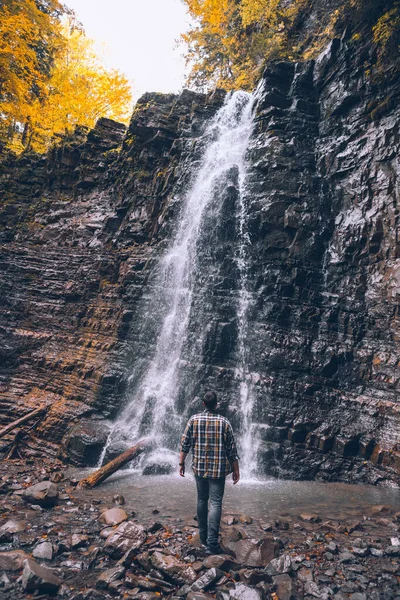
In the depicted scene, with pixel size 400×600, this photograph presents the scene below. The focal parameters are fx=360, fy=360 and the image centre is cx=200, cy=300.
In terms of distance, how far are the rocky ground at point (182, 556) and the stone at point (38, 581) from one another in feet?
0.03

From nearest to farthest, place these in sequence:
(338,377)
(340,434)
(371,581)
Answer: (371,581) → (340,434) → (338,377)

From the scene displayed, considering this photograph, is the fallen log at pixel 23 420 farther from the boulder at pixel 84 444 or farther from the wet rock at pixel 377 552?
the wet rock at pixel 377 552

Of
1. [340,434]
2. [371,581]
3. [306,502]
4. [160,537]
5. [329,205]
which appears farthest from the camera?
[329,205]

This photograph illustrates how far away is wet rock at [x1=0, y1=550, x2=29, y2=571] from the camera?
4.36 metres

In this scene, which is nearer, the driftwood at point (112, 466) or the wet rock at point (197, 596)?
the wet rock at point (197, 596)

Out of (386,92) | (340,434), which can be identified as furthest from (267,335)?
(386,92)

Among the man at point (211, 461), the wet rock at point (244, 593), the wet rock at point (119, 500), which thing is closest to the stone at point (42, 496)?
the wet rock at point (119, 500)

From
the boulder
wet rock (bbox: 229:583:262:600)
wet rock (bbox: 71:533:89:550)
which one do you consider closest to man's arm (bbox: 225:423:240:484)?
wet rock (bbox: 229:583:262:600)

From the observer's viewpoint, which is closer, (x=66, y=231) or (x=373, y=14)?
(x=373, y=14)

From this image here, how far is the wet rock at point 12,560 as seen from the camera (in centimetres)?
436

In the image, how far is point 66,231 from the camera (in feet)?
53.0

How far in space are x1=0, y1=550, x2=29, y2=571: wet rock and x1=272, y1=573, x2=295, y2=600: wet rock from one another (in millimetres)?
3073

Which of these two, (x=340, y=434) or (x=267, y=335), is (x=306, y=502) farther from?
(x=267, y=335)

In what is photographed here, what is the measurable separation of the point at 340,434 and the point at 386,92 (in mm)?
10209
